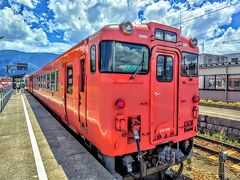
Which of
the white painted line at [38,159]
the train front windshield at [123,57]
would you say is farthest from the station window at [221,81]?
the white painted line at [38,159]

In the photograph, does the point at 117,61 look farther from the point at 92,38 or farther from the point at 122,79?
the point at 92,38

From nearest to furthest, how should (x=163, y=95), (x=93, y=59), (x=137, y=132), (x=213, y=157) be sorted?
(x=137, y=132) < (x=93, y=59) < (x=163, y=95) < (x=213, y=157)

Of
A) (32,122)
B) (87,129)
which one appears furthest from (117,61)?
(32,122)

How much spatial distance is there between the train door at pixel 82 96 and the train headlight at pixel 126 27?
1298mm

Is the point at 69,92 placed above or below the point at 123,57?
below

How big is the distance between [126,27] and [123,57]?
55cm

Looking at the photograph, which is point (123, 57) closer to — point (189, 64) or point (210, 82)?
point (189, 64)

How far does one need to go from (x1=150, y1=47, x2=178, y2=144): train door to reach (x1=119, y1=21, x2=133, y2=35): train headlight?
0.68 m

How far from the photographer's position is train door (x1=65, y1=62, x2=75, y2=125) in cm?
571

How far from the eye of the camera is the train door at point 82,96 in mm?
4546

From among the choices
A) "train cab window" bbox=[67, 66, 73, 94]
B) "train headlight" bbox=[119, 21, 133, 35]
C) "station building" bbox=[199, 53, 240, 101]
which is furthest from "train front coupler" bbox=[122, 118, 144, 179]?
"station building" bbox=[199, 53, 240, 101]

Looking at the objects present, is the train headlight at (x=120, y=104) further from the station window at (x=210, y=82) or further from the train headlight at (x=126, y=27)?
the station window at (x=210, y=82)

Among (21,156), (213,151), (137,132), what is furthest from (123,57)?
(213,151)

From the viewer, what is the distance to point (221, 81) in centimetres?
A: 1889
